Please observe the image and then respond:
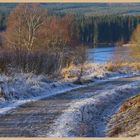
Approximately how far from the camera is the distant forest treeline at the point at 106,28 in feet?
35.9

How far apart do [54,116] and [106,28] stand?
255cm

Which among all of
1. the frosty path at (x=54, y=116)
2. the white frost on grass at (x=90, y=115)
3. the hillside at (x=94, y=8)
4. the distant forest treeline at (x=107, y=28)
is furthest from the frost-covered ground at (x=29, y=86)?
the hillside at (x=94, y=8)

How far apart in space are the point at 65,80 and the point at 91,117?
4.81 m

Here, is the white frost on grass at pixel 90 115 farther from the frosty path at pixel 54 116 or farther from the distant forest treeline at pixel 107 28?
the distant forest treeline at pixel 107 28

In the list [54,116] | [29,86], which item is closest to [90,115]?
[54,116]

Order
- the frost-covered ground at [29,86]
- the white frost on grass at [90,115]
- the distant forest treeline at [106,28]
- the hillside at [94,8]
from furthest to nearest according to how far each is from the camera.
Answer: the frost-covered ground at [29,86]
the distant forest treeline at [106,28]
the hillside at [94,8]
the white frost on grass at [90,115]

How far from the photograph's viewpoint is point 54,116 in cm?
990

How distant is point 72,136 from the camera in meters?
8.46

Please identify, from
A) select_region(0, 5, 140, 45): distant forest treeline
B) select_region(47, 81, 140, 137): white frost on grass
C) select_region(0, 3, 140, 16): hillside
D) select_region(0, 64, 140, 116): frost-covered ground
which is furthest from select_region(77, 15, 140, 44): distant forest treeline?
select_region(0, 64, 140, 116): frost-covered ground

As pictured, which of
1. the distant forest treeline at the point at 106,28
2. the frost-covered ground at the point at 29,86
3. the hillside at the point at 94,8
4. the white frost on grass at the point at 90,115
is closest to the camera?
the white frost on grass at the point at 90,115

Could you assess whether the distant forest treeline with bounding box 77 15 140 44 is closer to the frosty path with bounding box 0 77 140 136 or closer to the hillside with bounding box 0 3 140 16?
the hillside with bounding box 0 3 140 16

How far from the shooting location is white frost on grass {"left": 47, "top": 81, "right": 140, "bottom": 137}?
28.7 ft

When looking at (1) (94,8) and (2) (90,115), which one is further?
(2) (90,115)

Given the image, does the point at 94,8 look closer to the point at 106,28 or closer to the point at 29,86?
the point at 106,28
